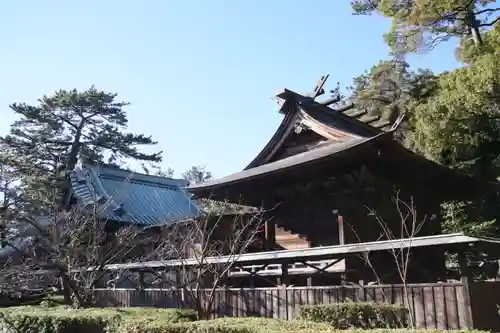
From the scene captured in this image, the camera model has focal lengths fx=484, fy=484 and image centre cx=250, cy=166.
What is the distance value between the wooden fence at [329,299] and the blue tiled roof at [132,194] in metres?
11.6

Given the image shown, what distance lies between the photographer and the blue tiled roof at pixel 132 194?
2788 cm

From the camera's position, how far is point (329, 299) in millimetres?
11188

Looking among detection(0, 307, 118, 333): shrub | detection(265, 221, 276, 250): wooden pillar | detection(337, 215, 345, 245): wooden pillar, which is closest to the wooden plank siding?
detection(265, 221, 276, 250): wooden pillar

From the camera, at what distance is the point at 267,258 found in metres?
12.6

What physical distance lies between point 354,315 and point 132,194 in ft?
77.8

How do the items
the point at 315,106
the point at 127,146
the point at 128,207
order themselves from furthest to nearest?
the point at 127,146
the point at 128,207
the point at 315,106

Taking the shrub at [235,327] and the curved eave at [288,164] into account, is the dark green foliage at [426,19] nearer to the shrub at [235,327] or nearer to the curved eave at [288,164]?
the curved eave at [288,164]

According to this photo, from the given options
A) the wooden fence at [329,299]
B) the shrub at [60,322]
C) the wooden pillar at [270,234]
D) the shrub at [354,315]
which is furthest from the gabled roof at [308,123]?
the shrub at [60,322]

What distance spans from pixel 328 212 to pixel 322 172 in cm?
175

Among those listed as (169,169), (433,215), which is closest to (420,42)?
(433,215)

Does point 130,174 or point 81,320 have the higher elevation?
point 130,174

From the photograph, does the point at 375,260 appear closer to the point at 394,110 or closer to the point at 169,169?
the point at 394,110

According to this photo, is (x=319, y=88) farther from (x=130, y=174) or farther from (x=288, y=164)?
(x=130, y=174)

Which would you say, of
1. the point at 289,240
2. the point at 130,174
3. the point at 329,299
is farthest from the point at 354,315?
the point at 130,174
